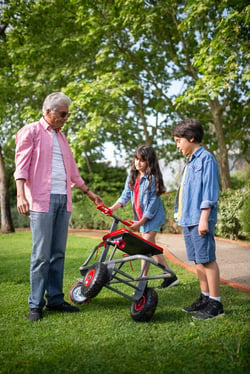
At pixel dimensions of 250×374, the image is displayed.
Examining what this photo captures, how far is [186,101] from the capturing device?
8.59m

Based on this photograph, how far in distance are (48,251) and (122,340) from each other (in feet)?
3.73

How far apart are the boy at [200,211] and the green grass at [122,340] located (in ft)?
0.69

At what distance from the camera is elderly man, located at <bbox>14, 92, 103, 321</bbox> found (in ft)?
11.3

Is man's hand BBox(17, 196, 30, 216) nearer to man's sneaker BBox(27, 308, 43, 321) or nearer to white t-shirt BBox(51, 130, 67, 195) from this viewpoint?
white t-shirt BBox(51, 130, 67, 195)

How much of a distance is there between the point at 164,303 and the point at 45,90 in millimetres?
9589

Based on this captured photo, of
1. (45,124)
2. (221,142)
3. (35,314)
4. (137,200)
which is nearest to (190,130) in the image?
(137,200)

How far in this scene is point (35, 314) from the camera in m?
3.39

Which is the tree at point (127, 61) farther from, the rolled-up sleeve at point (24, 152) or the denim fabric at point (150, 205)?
the rolled-up sleeve at point (24, 152)

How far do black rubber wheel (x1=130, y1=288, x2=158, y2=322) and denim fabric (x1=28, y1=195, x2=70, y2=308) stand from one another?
2.77 feet

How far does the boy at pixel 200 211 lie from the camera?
10.7 feet

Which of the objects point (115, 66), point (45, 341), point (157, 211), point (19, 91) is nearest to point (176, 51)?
point (115, 66)

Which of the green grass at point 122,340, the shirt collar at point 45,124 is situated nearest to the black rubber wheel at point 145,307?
the green grass at point 122,340

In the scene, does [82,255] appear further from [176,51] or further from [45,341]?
[176,51]

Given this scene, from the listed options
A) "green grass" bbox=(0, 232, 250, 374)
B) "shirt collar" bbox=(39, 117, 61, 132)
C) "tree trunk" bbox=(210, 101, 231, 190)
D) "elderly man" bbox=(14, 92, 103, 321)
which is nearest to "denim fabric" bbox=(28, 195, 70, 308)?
"elderly man" bbox=(14, 92, 103, 321)
